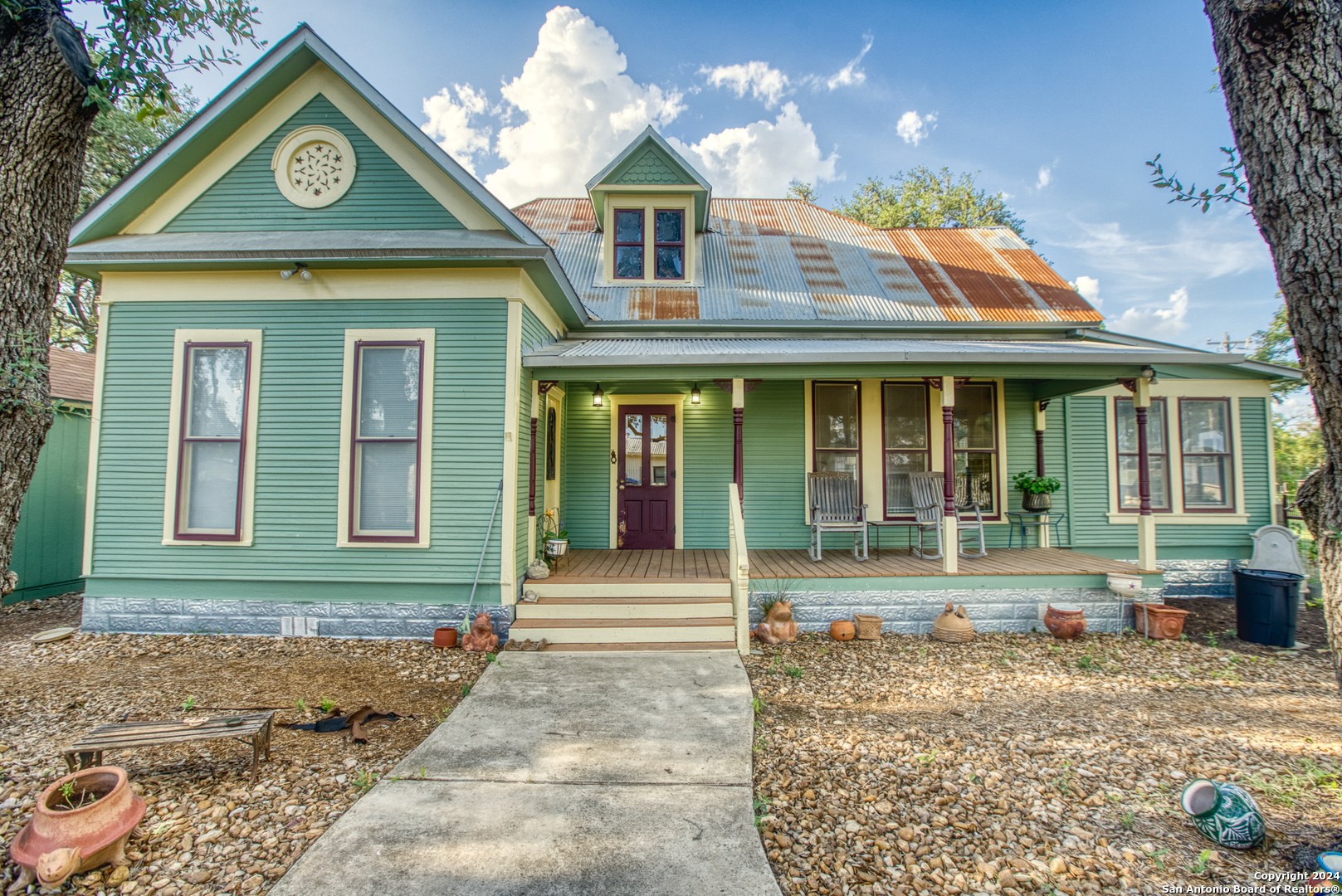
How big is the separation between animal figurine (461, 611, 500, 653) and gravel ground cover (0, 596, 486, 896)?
130 mm

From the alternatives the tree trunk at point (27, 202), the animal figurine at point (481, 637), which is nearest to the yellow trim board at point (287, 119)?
the tree trunk at point (27, 202)

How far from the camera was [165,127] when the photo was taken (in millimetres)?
13633

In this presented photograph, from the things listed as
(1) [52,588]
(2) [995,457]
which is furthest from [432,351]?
(2) [995,457]

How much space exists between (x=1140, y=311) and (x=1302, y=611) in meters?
36.5

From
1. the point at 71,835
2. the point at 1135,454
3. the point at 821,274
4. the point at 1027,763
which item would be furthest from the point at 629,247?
the point at 71,835

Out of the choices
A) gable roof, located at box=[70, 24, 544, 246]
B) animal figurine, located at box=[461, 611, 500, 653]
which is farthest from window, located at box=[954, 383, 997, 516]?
animal figurine, located at box=[461, 611, 500, 653]

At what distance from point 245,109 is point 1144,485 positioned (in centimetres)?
1131

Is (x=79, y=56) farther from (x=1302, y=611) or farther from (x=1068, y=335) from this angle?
(x=1302, y=611)

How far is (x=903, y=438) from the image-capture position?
26.9 ft

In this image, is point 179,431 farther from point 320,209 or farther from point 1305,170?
point 1305,170

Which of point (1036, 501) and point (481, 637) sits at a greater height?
point (1036, 501)

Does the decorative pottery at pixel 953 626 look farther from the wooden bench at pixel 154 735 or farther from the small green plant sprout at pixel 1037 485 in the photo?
the wooden bench at pixel 154 735

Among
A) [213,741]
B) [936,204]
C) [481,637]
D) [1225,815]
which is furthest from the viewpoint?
[936,204]

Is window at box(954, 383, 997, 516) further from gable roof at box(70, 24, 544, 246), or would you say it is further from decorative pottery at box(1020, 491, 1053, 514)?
gable roof at box(70, 24, 544, 246)
